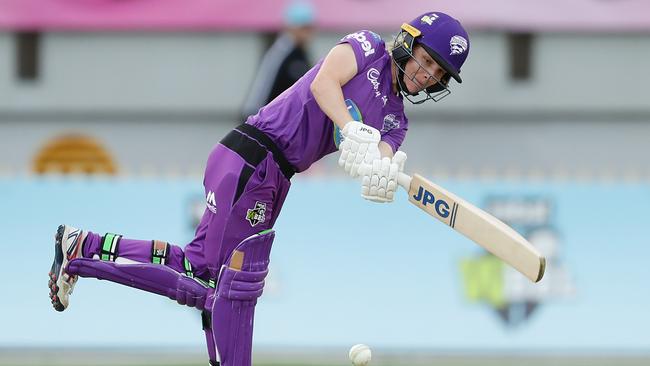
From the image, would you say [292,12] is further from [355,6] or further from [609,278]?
[609,278]

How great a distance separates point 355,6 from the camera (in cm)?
1016

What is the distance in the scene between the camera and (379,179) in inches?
207

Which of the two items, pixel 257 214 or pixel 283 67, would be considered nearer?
pixel 257 214

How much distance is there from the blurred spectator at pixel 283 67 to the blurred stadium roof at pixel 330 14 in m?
0.94

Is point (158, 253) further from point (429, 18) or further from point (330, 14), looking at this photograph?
point (330, 14)

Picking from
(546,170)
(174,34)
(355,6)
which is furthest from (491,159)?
(174,34)

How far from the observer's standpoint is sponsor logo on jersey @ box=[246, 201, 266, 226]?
18.3ft

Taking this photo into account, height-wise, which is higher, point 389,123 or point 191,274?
point 389,123

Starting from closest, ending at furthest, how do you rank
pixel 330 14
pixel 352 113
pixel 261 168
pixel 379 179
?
pixel 379 179, pixel 352 113, pixel 261 168, pixel 330 14

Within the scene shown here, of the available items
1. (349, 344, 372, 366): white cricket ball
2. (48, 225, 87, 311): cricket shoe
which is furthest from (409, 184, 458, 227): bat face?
(48, 225, 87, 311): cricket shoe

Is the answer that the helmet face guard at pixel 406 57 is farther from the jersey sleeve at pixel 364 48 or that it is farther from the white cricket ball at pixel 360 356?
the white cricket ball at pixel 360 356

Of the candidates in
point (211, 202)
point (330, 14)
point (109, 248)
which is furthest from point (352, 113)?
point (330, 14)

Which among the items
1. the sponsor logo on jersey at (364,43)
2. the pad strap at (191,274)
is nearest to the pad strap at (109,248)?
the pad strap at (191,274)

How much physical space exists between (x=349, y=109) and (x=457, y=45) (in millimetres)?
453
